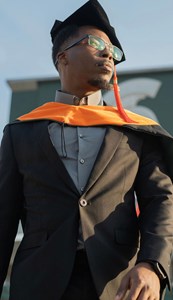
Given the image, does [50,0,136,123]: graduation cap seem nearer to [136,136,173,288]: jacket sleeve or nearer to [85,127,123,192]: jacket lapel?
[85,127,123,192]: jacket lapel

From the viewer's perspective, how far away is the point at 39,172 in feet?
9.20

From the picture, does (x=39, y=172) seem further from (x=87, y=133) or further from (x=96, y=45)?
(x=96, y=45)

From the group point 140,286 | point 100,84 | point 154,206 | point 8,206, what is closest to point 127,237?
point 154,206

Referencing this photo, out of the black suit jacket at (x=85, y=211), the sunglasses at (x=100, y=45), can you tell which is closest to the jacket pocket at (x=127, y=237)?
the black suit jacket at (x=85, y=211)

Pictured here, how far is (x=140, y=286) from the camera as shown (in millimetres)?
2225

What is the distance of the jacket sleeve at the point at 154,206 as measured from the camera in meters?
2.42

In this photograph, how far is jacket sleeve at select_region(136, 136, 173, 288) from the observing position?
2.42 metres

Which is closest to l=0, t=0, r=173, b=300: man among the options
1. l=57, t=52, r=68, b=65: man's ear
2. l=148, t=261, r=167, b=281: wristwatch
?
l=148, t=261, r=167, b=281: wristwatch

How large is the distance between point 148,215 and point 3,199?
30.1 inches

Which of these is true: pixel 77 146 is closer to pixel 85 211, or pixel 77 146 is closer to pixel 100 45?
pixel 85 211

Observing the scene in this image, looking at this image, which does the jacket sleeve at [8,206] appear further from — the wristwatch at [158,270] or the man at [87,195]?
→ the wristwatch at [158,270]

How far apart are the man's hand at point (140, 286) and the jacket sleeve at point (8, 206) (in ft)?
2.64

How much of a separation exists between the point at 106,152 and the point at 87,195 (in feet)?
0.83

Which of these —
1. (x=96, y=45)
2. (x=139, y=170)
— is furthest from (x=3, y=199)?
(x=96, y=45)
